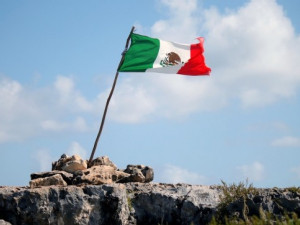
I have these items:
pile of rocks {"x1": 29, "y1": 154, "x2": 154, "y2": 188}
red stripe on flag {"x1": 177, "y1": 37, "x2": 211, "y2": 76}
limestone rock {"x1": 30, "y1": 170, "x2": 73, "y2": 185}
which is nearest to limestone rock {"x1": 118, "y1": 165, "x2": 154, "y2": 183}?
pile of rocks {"x1": 29, "y1": 154, "x2": 154, "y2": 188}

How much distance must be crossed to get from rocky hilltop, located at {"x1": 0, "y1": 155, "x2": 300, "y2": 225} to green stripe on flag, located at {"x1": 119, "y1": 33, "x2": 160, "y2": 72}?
4443 mm

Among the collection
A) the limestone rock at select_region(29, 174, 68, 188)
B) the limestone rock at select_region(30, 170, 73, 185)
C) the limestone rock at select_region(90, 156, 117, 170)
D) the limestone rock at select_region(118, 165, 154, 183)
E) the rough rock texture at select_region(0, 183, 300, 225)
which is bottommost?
the rough rock texture at select_region(0, 183, 300, 225)

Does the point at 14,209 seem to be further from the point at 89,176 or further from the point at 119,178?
the point at 119,178

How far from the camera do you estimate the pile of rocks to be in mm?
15508

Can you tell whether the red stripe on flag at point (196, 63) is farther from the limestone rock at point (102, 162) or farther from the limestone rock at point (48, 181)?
the limestone rock at point (48, 181)

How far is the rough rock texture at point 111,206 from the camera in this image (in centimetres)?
1298

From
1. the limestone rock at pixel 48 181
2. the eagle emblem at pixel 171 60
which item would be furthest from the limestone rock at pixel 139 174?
the eagle emblem at pixel 171 60

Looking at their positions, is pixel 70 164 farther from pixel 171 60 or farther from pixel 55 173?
pixel 171 60

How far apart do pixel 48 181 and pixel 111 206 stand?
9.68 feet

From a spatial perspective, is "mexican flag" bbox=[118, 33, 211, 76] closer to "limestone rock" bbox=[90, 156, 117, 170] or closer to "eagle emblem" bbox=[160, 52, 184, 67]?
"eagle emblem" bbox=[160, 52, 184, 67]

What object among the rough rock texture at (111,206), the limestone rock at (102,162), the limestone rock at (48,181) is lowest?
the rough rock texture at (111,206)

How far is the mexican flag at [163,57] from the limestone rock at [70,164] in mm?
3462

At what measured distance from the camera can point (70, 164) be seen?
16938 mm

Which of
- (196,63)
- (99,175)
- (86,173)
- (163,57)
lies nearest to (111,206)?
(99,175)
